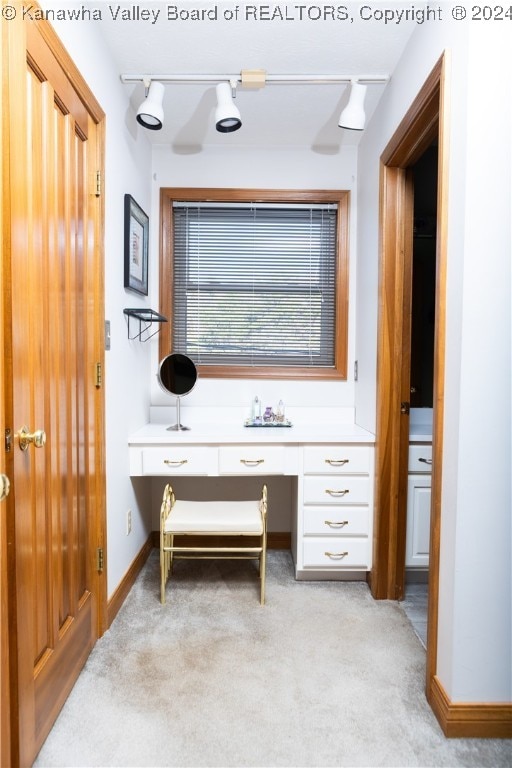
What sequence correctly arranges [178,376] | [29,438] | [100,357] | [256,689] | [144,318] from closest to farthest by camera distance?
1. [29,438]
2. [256,689]
3. [100,357]
4. [144,318]
5. [178,376]

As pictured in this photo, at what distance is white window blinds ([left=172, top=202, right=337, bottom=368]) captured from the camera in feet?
9.73

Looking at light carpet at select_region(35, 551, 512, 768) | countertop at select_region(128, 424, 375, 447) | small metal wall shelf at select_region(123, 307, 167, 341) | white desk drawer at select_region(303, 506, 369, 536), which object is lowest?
light carpet at select_region(35, 551, 512, 768)

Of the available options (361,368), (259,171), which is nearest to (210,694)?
(361,368)

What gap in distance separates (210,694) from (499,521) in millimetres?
1160

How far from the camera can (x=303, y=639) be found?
198 cm

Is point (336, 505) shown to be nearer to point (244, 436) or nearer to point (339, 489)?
point (339, 489)

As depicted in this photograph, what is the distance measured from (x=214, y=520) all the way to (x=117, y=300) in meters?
1.15

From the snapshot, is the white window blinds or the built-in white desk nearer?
the built-in white desk

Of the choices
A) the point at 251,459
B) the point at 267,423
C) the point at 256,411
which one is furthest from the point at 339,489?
the point at 256,411

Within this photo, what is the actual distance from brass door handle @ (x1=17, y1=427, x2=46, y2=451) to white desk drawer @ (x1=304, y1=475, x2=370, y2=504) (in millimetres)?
1450

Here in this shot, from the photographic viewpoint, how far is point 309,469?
2.41 metres

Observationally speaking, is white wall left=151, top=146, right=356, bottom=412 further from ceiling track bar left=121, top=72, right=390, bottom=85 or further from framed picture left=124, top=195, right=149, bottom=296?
ceiling track bar left=121, top=72, right=390, bottom=85

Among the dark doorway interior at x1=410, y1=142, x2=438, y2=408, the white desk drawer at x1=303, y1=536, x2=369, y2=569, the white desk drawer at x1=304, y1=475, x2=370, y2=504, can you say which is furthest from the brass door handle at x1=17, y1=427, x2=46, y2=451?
the dark doorway interior at x1=410, y1=142, x2=438, y2=408

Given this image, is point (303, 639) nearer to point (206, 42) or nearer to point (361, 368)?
point (361, 368)
